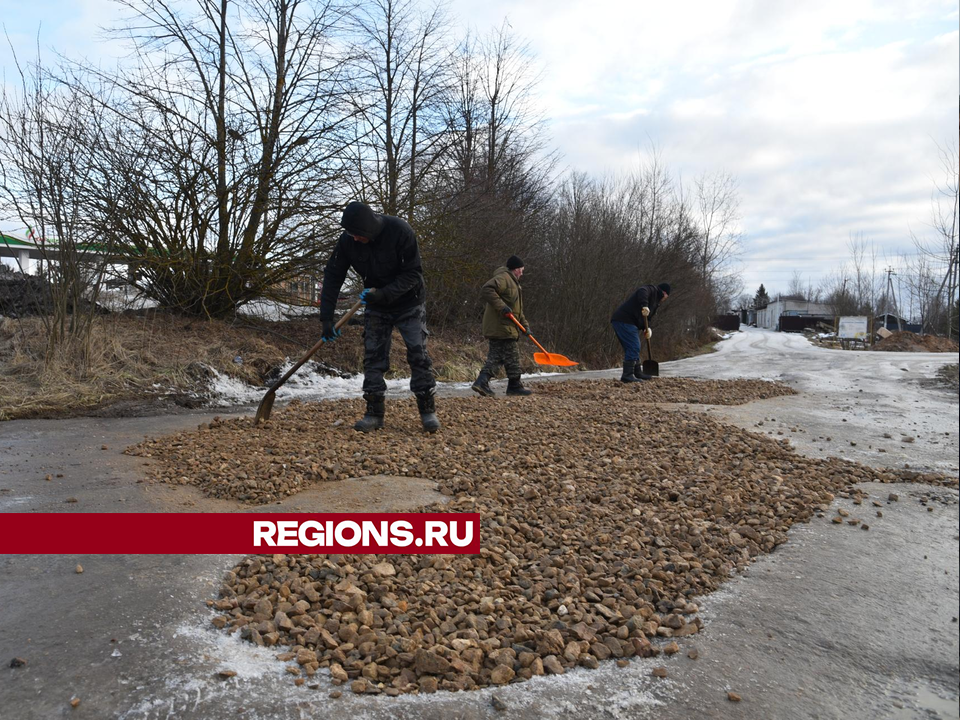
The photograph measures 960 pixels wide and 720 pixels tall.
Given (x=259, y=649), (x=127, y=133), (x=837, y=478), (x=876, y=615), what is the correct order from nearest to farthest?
1. (x=259, y=649)
2. (x=876, y=615)
3. (x=837, y=478)
4. (x=127, y=133)

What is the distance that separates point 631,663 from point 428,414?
3.96m

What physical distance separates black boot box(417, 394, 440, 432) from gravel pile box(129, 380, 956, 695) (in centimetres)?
20

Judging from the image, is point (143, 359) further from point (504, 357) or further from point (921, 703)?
point (921, 703)

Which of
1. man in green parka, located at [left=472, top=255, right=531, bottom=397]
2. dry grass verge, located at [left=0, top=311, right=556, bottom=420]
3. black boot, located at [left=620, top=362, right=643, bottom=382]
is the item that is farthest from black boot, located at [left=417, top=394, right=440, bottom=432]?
black boot, located at [left=620, top=362, right=643, bottom=382]

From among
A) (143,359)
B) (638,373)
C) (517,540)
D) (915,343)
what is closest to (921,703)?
(517,540)

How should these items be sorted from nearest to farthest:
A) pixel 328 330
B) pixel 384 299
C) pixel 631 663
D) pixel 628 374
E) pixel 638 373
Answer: pixel 631 663
pixel 384 299
pixel 328 330
pixel 628 374
pixel 638 373

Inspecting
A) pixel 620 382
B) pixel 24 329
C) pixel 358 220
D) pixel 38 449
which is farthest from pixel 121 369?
pixel 620 382

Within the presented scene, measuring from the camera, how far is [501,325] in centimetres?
923

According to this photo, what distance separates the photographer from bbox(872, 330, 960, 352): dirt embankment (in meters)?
27.0

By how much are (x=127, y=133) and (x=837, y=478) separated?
9964 millimetres

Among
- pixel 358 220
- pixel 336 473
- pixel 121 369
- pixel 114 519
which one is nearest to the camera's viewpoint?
pixel 114 519

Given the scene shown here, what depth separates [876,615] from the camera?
294cm

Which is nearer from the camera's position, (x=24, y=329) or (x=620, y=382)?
(x=24, y=329)

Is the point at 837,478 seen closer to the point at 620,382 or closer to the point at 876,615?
the point at 876,615
